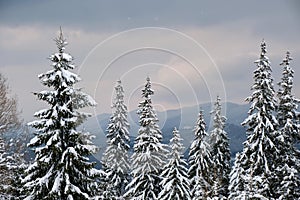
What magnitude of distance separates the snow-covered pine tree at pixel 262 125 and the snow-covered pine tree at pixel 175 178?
563cm

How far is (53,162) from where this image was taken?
16.8 meters

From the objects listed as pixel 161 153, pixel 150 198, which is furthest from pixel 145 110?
pixel 150 198

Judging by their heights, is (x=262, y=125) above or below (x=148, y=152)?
above

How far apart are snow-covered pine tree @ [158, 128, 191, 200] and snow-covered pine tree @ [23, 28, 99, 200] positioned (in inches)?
528

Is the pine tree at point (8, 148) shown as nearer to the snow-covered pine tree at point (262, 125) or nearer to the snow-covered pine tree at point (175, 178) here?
the snow-covered pine tree at point (175, 178)

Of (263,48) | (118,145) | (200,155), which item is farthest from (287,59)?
(118,145)

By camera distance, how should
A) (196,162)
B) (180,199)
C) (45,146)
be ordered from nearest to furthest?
(45,146) → (180,199) → (196,162)

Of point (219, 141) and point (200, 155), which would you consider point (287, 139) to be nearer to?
point (200, 155)

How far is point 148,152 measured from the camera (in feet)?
97.3

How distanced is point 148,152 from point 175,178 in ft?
10.6

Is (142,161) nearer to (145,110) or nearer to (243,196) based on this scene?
(145,110)

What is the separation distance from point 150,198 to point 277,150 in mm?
11181

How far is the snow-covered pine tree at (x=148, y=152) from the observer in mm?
29734

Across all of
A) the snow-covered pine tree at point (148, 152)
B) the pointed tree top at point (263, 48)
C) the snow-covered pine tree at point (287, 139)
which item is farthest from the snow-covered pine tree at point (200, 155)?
the pointed tree top at point (263, 48)
